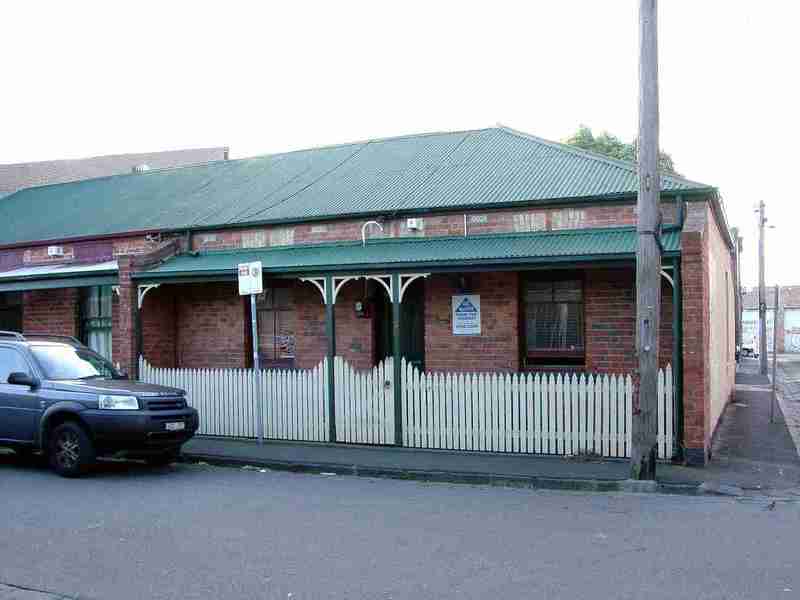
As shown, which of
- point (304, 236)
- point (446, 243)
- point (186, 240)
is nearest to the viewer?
point (446, 243)

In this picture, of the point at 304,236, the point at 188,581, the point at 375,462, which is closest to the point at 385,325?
the point at 304,236

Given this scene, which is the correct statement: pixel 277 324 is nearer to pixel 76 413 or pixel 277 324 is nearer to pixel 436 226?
pixel 436 226

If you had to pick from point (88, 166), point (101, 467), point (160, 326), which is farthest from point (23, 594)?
point (88, 166)

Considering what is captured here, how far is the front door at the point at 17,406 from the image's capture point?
11055 millimetres

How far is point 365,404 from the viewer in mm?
12969

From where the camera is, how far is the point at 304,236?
14773mm

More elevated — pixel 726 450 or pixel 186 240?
pixel 186 240

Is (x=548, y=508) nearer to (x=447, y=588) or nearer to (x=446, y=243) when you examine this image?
(x=447, y=588)

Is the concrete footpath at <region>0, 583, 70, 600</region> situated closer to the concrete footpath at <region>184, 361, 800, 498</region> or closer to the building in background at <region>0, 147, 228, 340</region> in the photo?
the concrete footpath at <region>184, 361, 800, 498</region>

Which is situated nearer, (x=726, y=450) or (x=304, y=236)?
(x=726, y=450)

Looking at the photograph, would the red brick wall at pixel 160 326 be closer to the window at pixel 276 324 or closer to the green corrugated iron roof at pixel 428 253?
the green corrugated iron roof at pixel 428 253

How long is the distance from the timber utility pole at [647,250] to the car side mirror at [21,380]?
24.9 feet

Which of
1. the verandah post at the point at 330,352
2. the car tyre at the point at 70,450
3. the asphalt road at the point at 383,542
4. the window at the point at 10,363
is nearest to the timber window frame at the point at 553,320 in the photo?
the verandah post at the point at 330,352

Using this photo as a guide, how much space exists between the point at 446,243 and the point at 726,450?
203 inches
